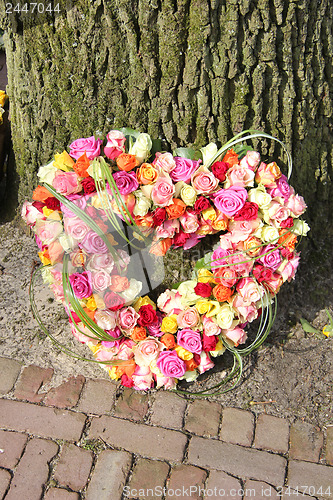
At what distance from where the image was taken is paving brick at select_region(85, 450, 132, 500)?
1.93 m

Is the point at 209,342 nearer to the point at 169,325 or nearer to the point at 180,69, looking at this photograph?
the point at 169,325

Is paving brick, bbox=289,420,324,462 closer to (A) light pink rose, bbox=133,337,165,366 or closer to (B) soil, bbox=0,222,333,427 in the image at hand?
(B) soil, bbox=0,222,333,427

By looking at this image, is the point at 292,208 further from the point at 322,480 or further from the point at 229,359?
the point at 322,480

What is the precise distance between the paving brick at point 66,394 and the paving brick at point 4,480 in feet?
1.22

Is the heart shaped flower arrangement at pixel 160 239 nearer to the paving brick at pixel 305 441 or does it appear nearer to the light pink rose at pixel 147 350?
the light pink rose at pixel 147 350

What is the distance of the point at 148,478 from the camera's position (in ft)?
6.54

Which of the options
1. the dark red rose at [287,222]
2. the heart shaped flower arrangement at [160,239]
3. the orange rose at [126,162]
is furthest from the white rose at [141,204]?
the dark red rose at [287,222]

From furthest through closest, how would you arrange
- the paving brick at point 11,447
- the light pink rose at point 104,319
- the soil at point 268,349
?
the soil at point 268,349 → the light pink rose at point 104,319 → the paving brick at point 11,447

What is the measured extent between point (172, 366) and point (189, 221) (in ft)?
2.24

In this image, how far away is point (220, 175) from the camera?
2.15 m

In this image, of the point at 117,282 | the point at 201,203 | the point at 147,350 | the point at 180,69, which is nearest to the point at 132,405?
the point at 147,350

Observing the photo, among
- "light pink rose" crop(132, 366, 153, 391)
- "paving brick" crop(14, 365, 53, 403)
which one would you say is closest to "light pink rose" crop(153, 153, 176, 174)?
"light pink rose" crop(132, 366, 153, 391)

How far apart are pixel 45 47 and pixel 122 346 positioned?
1.56 metres

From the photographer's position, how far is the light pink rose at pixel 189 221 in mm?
2172
